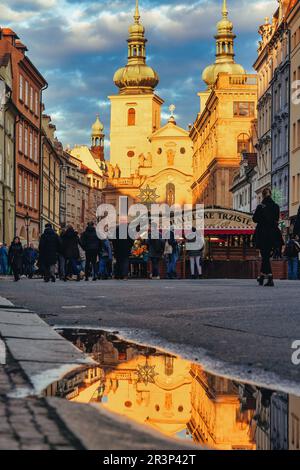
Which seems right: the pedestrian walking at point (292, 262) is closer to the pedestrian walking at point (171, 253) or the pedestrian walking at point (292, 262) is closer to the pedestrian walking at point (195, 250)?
the pedestrian walking at point (195, 250)

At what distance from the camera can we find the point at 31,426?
3.43 metres

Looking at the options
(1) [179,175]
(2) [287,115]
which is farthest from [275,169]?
(1) [179,175]

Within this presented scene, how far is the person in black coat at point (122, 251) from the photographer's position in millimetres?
29625

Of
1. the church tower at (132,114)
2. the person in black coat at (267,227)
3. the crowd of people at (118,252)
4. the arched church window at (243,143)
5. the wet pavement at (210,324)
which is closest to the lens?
the wet pavement at (210,324)

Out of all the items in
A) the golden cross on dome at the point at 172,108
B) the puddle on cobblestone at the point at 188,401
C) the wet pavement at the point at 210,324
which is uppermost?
the golden cross on dome at the point at 172,108

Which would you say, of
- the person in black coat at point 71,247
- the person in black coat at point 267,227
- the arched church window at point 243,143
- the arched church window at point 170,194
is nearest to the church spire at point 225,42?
the arched church window at point 170,194

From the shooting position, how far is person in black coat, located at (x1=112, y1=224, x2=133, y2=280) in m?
29.6

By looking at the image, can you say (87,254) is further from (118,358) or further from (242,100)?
(242,100)

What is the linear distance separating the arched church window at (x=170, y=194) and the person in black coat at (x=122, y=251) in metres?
100

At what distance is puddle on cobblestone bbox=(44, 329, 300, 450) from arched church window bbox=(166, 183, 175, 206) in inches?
4941

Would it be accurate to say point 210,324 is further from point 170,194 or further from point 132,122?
point 132,122

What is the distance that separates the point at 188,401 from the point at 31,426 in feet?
3.74

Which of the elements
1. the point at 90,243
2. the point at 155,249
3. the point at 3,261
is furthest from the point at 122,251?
the point at 3,261
